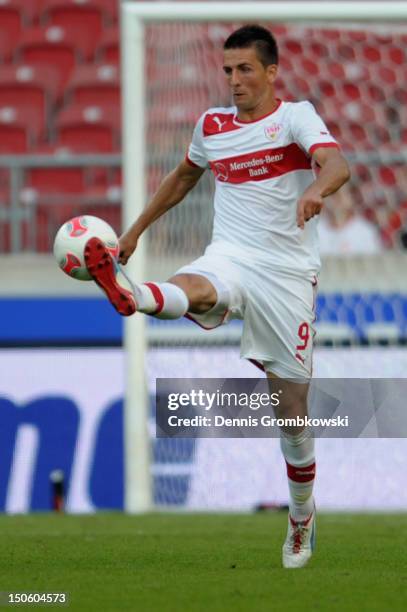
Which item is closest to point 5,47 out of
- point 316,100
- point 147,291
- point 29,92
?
point 29,92

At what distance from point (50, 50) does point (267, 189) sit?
364 inches

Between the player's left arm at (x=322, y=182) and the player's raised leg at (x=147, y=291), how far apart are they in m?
0.61

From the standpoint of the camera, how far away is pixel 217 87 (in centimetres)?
1082

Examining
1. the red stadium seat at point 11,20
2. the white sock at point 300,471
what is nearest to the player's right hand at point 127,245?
the white sock at point 300,471

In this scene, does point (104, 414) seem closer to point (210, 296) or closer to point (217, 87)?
point (217, 87)

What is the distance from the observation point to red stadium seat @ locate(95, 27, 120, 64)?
14.9 meters

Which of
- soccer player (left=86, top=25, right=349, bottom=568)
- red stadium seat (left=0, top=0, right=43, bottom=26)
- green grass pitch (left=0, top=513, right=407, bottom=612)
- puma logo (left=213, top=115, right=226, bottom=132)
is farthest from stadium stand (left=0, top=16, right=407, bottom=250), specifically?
soccer player (left=86, top=25, right=349, bottom=568)

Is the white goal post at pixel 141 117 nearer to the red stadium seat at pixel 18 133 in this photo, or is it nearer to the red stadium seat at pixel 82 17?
the red stadium seat at pixel 18 133

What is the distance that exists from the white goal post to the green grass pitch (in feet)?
1.88

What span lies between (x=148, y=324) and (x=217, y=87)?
1.92 m

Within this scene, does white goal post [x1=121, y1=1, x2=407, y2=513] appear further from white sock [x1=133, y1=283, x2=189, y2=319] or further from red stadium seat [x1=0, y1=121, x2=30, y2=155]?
white sock [x1=133, y1=283, x2=189, y2=319]

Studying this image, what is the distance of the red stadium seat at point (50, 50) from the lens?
15.2 metres

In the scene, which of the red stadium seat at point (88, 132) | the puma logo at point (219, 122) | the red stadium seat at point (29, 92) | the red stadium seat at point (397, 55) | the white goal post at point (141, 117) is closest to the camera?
the puma logo at point (219, 122)

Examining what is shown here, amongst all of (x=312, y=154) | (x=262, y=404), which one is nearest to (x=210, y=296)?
(x=312, y=154)
